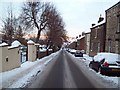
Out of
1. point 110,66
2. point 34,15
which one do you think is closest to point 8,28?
point 34,15

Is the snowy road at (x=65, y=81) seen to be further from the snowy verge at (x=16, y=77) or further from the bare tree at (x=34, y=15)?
the bare tree at (x=34, y=15)

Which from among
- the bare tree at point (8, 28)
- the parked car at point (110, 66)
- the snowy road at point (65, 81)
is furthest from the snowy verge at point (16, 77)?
the bare tree at point (8, 28)

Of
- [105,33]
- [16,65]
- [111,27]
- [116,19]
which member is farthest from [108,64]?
[105,33]

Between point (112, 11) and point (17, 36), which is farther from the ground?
point (112, 11)

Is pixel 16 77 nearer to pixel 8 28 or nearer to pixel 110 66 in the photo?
pixel 110 66

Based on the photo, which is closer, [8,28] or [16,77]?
[16,77]

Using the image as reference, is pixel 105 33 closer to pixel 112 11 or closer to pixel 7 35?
pixel 112 11

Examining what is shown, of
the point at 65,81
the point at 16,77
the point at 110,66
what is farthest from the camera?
the point at 110,66

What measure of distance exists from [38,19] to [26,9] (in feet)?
8.73

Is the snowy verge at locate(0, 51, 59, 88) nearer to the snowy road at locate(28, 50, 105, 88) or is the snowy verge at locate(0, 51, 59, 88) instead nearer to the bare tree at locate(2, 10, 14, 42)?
the snowy road at locate(28, 50, 105, 88)

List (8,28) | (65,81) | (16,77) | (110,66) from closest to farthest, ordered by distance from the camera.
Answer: (65,81)
(16,77)
(110,66)
(8,28)

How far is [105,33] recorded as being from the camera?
38906 mm

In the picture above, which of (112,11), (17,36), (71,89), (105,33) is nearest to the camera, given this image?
(71,89)

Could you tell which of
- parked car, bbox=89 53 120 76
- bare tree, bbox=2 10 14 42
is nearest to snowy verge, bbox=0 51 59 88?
parked car, bbox=89 53 120 76
